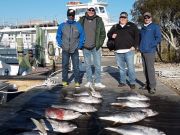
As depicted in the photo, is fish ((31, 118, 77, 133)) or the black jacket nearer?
fish ((31, 118, 77, 133))

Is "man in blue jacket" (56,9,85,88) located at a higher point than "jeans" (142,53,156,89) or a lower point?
higher

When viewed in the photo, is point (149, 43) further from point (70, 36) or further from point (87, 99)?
point (87, 99)

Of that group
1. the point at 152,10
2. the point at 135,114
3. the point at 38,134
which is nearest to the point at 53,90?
the point at 135,114

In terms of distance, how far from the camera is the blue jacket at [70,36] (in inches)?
377

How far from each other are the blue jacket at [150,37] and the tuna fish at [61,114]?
3181mm

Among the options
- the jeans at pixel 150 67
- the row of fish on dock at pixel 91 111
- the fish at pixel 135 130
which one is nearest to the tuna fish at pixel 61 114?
the row of fish on dock at pixel 91 111

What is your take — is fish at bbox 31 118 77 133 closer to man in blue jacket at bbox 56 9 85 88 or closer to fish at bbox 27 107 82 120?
fish at bbox 27 107 82 120

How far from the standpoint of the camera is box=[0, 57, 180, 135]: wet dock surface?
5.92 metres

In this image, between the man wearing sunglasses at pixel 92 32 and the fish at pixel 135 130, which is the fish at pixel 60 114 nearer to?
the fish at pixel 135 130

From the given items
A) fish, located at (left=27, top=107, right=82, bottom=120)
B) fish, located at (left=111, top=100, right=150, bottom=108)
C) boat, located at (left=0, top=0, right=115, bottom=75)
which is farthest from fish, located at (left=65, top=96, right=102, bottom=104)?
boat, located at (left=0, top=0, right=115, bottom=75)

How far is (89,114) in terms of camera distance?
269 inches

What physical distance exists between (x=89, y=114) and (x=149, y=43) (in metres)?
2.96

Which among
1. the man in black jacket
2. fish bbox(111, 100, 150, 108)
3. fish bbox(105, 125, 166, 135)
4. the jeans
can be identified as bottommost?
fish bbox(105, 125, 166, 135)

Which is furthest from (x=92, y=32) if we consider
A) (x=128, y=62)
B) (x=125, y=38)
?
(x=128, y=62)
